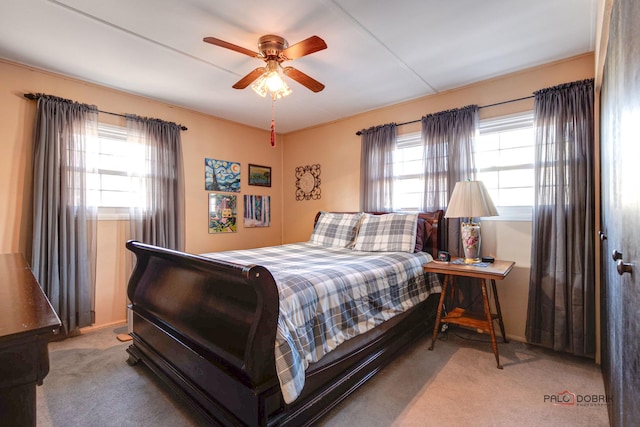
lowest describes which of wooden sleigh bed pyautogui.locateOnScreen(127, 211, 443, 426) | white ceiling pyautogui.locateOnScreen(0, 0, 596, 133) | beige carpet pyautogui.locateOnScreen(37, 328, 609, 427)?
beige carpet pyautogui.locateOnScreen(37, 328, 609, 427)

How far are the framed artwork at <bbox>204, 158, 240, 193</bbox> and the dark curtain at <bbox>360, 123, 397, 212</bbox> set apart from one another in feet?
5.79

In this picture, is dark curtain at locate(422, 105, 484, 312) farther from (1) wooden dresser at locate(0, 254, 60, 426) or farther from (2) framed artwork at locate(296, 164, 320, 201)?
(1) wooden dresser at locate(0, 254, 60, 426)

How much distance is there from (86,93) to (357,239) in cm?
308

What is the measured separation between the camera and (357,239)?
314cm

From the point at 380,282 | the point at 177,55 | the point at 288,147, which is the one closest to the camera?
the point at 380,282

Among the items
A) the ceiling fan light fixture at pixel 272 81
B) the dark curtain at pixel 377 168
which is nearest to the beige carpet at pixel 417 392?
the dark curtain at pixel 377 168

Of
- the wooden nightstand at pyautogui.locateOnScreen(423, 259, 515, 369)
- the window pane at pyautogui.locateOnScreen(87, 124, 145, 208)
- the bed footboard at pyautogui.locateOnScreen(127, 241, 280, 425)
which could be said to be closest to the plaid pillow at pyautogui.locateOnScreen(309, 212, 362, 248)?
the wooden nightstand at pyautogui.locateOnScreen(423, 259, 515, 369)

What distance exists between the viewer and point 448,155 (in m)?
3.00

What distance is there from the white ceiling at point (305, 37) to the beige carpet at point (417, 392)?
2.45m

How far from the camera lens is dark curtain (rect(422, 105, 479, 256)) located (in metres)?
2.88

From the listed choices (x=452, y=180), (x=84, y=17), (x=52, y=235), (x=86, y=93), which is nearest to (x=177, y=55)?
(x=84, y=17)

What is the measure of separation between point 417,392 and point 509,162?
86.9 inches

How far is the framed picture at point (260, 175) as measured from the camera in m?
4.34

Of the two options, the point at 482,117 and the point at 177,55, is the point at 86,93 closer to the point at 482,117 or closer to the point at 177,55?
the point at 177,55
